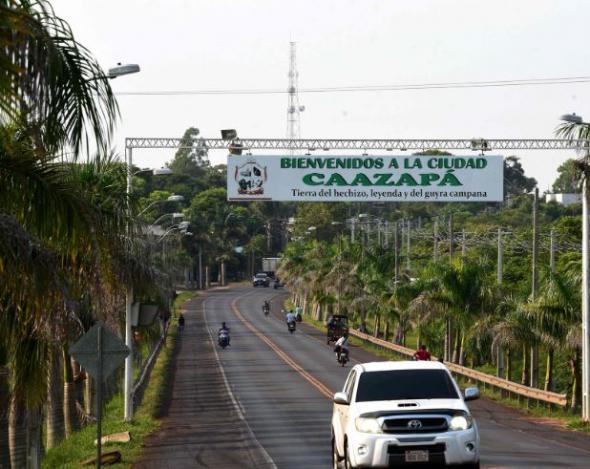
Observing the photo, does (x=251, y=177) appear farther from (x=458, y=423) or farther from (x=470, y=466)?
(x=470, y=466)

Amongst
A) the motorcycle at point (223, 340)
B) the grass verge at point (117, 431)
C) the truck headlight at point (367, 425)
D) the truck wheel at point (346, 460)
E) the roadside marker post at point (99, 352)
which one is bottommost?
the motorcycle at point (223, 340)

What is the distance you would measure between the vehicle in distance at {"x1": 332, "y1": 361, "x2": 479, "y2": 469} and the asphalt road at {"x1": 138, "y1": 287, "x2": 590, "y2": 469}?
4169mm

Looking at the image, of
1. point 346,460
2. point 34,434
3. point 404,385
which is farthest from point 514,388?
point 346,460

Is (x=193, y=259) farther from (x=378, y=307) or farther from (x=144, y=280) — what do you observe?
(x=144, y=280)

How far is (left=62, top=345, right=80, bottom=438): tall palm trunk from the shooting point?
32.8 m

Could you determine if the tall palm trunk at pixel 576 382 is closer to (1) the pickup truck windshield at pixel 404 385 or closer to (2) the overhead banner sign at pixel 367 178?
(2) the overhead banner sign at pixel 367 178

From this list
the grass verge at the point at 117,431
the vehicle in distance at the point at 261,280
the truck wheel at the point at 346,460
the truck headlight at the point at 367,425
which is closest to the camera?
the truck headlight at the point at 367,425

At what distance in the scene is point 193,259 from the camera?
166 metres

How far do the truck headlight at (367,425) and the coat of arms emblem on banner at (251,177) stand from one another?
3328 cm

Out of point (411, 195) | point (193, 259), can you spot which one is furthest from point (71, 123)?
point (193, 259)

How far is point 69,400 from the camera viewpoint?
3372 cm

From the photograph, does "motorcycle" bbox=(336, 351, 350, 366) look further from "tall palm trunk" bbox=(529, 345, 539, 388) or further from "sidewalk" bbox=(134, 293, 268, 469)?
"tall palm trunk" bbox=(529, 345, 539, 388)

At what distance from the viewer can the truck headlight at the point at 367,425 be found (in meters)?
16.3

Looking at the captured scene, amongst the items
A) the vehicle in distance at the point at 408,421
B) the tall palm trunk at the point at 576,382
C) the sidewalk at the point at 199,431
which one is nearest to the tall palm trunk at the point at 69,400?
the sidewalk at the point at 199,431
